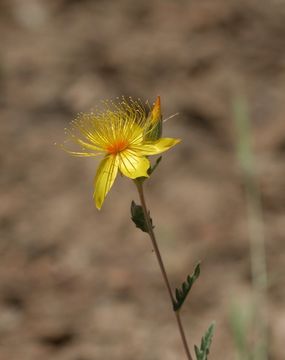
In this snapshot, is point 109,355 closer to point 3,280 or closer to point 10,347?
point 10,347

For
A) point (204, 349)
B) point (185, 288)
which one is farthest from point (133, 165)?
point (204, 349)

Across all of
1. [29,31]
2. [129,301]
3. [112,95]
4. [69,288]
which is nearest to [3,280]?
[69,288]

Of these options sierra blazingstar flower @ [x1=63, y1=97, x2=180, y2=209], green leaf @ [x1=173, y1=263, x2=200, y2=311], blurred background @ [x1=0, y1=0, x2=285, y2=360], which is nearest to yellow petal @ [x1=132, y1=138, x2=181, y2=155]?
sierra blazingstar flower @ [x1=63, y1=97, x2=180, y2=209]

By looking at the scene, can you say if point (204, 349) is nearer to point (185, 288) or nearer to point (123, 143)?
point (185, 288)

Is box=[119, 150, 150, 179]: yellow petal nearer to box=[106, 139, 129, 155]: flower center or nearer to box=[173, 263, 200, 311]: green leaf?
box=[106, 139, 129, 155]: flower center

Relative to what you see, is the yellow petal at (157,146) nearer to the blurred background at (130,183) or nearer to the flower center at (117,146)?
the flower center at (117,146)

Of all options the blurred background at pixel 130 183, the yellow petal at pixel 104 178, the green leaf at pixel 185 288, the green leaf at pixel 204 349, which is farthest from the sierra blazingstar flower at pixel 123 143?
the blurred background at pixel 130 183
